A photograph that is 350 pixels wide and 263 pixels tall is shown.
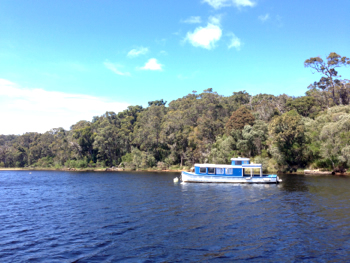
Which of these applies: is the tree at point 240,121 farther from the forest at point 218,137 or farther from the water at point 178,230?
the water at point 178,230

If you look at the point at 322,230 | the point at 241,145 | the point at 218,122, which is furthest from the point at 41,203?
the point at 218,122

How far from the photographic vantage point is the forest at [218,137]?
70.1 metres

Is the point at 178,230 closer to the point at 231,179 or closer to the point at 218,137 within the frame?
the point at 231,179

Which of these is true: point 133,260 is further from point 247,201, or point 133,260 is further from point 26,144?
point 26,144

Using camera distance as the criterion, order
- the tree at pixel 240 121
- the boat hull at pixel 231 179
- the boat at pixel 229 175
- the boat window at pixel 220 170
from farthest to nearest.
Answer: the tree at pixel 240 121, the boat window at pixel 220 170, the boat at pixel 229 175, the boat hull at pixel 231 179

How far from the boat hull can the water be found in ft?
48.6

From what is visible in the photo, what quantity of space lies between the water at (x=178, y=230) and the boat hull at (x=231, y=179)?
14.8m

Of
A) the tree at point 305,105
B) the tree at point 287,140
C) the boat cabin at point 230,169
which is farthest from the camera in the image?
the tree at point 305,105

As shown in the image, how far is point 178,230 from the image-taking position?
20484 mm

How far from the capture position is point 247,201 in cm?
3198

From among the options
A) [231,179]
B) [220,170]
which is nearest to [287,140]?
[231,179]

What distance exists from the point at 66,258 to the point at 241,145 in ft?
222

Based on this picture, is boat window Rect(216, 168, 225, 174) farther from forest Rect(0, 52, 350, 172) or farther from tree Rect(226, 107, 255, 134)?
tree Rect(226, 107, 255, 134)

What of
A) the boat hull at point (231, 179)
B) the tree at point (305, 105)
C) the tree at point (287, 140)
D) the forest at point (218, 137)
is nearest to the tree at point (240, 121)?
the forest at point (218, 137)
